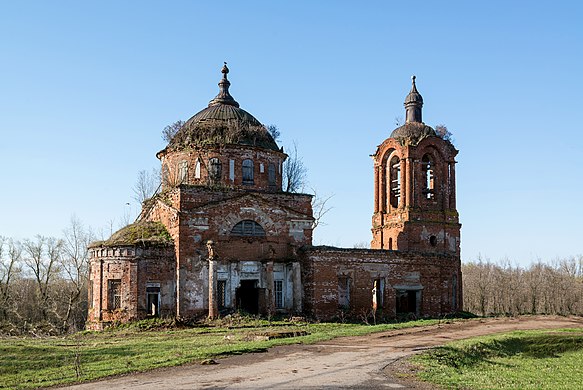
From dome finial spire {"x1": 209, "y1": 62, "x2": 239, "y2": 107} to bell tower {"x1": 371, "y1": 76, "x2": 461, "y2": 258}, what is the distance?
9.83 m

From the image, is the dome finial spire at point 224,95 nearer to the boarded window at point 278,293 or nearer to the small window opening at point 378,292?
the boarded window at point 278,293

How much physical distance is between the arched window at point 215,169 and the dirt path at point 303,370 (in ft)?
42.6

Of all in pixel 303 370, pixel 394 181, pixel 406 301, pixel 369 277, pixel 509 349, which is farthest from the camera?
pixel 394 181

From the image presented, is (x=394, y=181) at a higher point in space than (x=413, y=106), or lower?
lower

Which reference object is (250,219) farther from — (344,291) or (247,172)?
(344,291)

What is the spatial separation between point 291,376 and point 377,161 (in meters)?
26.9

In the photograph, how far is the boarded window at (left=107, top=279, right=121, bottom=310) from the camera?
27.2 m

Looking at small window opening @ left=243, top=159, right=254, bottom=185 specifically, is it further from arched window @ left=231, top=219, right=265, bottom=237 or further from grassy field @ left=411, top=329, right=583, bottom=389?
grassy field @ left=411, top=329, right=583, bottom=389

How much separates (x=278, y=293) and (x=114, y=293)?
7402mm

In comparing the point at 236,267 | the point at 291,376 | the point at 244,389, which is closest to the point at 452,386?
the point at 291,376

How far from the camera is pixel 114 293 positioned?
2744 cm

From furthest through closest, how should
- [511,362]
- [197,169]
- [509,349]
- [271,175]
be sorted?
[271,175] → [197,169] → [509,349] → [511,362]

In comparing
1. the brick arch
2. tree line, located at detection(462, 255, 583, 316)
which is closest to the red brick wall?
the brick arch

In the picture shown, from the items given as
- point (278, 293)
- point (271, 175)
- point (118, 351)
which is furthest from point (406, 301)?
point (118, 351)
